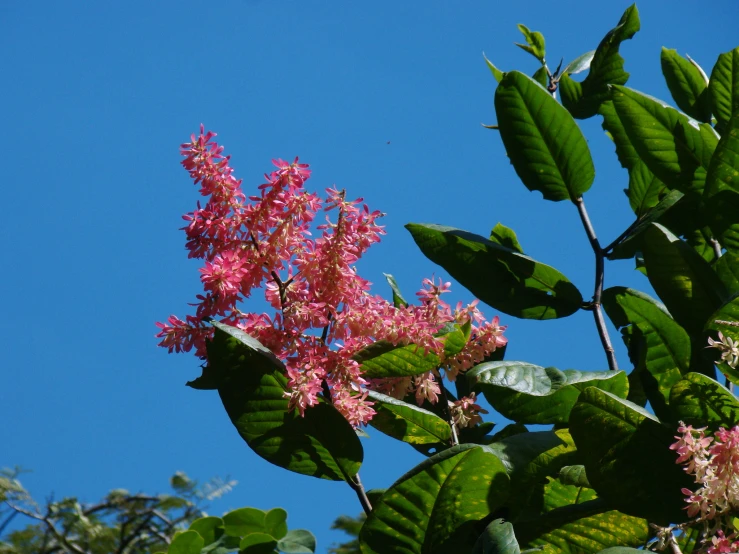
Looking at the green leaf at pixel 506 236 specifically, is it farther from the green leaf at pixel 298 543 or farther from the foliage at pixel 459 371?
the green leaf at pixel 298 543

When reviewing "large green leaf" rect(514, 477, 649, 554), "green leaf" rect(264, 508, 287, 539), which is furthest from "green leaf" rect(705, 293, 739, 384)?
"green leaf" rect(264, 508, 287, 539)

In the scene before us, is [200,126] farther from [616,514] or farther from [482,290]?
[616,514]

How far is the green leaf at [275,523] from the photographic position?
5.02 ft

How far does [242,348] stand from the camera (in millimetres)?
1040

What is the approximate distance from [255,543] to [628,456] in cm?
64

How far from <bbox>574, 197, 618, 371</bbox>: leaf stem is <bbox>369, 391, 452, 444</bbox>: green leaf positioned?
10.7 inches

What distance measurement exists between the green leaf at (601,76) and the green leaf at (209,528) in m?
1.04

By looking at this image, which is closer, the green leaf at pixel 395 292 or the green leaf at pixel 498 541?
the green leaf at pixel 498 541

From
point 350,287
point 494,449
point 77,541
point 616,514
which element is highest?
point 77,541

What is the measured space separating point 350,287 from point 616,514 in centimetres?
44

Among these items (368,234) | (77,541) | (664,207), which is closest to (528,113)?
(664,207)

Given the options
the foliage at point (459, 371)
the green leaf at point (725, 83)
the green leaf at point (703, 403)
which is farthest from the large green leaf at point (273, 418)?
the green leaf at point (725, 83)

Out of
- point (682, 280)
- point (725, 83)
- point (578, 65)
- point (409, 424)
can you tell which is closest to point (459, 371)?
point (409, 424)

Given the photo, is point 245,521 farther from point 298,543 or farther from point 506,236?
point 506,236
